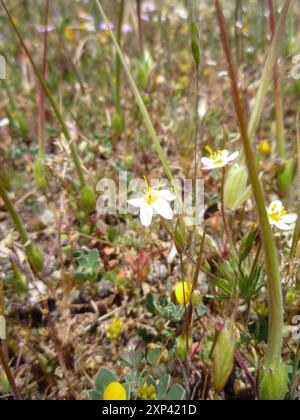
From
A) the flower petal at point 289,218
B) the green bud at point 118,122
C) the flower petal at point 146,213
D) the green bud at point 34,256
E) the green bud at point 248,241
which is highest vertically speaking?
the green bud at point 118,122

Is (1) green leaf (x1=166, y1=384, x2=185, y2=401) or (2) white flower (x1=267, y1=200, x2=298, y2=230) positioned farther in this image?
(2) white flower (x1=267, y1=200, x2=298, y2=230)

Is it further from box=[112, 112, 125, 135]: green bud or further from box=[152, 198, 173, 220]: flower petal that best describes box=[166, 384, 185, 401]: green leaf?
box=[112, 112, 125, 135]: green bud

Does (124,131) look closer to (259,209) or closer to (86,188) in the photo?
(86,188)

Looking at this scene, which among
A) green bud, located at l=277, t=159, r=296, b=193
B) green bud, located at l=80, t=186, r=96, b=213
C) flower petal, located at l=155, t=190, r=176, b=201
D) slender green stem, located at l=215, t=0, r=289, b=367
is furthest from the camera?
green bud, located at l=277, t=159, r=296, b=193

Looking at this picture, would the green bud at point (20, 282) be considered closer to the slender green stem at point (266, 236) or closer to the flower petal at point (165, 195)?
the flower petal at point (165, 195)

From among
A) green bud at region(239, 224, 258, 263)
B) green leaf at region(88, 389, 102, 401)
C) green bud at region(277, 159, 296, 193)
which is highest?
green bud at region(277, 159, 296, 193)

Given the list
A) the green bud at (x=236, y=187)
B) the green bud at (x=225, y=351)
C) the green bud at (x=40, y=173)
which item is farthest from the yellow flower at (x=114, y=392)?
the green bud at (x=40, y=173)

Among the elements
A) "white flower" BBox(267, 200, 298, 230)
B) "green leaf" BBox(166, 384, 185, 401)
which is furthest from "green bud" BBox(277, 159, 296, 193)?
"green leaf" BBox(166, 384, 185, 401)
